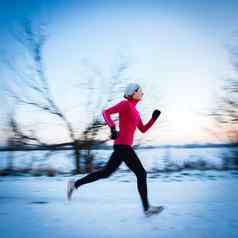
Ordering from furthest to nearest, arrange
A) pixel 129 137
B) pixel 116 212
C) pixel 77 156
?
pixel 77 156 → pixel 116 212 → pixel 129 137

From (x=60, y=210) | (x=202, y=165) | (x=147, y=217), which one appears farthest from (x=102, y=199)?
(x=202, y=165)

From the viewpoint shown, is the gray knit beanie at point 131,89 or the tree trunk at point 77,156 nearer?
the gray knit beanie at point 131,89

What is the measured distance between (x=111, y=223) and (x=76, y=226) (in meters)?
0.36

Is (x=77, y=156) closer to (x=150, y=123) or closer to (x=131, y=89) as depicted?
(x=150, y=123)

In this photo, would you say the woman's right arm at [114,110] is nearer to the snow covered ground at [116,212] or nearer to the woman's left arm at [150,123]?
the woman's left arm at [150,123]

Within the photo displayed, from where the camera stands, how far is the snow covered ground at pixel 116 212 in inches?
103

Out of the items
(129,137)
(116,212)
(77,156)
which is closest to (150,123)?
(129,137)

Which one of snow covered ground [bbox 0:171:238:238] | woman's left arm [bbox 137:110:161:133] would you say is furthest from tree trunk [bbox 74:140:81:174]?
woman's left arm [bbox 137:110:161:133]

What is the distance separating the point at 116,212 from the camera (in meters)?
3.37

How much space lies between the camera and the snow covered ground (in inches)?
103

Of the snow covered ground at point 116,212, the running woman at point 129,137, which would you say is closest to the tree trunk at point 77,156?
the snow covered ground at point 116,212

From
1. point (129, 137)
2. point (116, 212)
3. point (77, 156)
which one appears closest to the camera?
point (129, 137)

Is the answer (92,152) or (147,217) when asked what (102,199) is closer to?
(147,217)

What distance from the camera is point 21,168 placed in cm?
917
